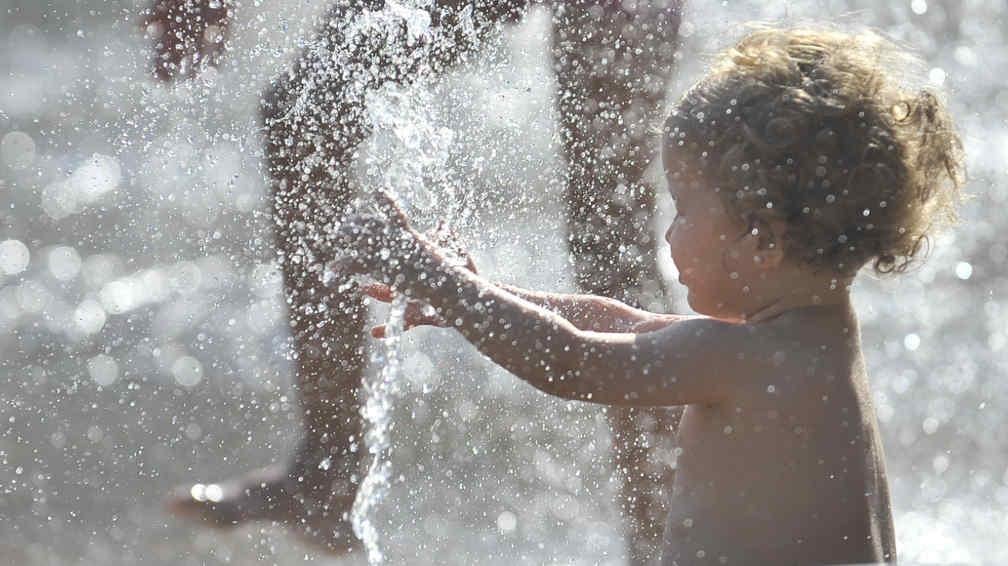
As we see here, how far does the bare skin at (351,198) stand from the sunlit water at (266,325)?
0.07m

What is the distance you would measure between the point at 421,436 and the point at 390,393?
0.11 m

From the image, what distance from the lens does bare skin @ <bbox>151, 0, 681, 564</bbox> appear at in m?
2.31

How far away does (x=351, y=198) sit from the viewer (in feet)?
7.61

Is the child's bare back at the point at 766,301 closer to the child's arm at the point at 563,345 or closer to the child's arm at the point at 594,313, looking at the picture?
the child's arm at the point at 563,345

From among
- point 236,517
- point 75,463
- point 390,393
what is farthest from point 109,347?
point 236,517

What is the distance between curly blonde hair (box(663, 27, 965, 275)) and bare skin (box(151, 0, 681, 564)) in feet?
2.30

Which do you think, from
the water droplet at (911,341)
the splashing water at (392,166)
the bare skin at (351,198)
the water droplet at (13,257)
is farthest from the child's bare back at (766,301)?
the water droplet at (13,257)

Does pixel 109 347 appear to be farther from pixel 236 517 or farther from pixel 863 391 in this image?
pixel 863 391

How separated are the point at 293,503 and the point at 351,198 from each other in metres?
0.53

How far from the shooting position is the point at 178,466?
264cm

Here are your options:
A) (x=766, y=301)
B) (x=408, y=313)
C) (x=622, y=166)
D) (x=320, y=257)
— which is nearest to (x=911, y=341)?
(x=622, y=166)

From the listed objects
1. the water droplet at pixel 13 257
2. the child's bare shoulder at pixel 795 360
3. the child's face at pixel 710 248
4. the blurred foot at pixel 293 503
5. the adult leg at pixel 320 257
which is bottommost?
the water droplet at pixel 13 257

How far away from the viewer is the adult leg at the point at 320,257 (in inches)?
90.7

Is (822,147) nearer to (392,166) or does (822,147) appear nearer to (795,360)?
(795,360)
